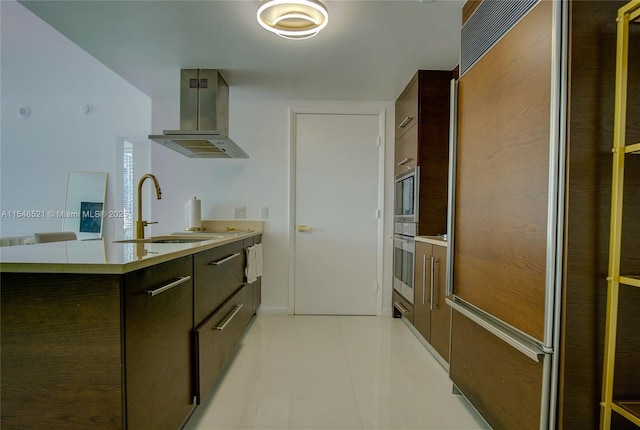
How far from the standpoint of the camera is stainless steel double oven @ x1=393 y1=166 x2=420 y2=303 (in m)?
2.58

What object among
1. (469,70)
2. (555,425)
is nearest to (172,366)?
(555,425)

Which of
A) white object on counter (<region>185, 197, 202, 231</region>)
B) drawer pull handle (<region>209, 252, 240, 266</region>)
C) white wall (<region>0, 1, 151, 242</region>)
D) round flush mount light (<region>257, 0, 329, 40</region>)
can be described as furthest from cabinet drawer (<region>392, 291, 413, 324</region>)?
white wall (<region>0, 1, 151, 242</region>)

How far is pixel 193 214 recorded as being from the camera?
2.98 meters

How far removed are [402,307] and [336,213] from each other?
1.11 metres

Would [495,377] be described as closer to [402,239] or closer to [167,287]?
[167,287]

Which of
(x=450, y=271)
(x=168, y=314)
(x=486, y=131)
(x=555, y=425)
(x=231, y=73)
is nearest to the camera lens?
(x=555, y=425)

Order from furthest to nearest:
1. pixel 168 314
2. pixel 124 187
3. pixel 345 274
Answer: pixel 124 187 < pixel 345 274 < pixel 168 314

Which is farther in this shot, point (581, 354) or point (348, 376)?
point (348, 376)

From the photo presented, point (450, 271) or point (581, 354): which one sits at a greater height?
point (450, 271)

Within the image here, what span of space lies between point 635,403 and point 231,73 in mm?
2920

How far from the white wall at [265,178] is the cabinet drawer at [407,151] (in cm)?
14

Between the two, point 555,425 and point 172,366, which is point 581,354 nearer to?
point 555,425

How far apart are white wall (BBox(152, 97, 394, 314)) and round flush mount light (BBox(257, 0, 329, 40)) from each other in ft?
4.56

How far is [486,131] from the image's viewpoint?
1410 millimetres
